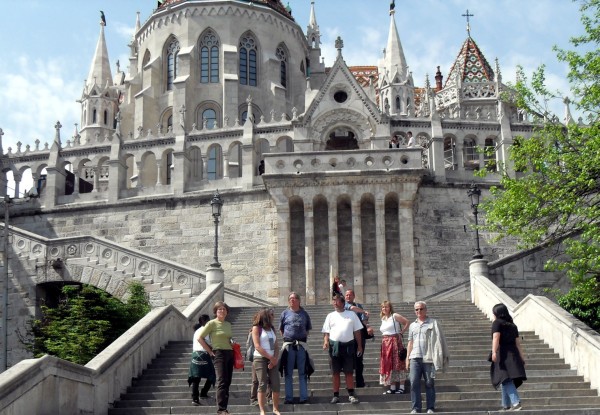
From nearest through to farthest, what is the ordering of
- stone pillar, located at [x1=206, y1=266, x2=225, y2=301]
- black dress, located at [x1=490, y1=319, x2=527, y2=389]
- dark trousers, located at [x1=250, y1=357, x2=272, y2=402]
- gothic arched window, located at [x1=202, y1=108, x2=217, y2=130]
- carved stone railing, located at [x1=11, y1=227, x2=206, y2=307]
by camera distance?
black dress, located at [x1=490, y1=319, x2=527, y2=389] < dark trousers, located at [x1=250, y1=357, x2=272, y2=402] < stone pillar, located at [x1=206, y1=266, x2=225, y2=301] < carved stone railing, located at [x1=11, y1=227, x2=206, y2=307] < gothic arched window, located at [x1=202, y1=108, x2=217, y2=130]

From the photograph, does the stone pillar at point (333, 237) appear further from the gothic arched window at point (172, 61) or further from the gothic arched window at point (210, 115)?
the gothic arched window at point (172, 61)

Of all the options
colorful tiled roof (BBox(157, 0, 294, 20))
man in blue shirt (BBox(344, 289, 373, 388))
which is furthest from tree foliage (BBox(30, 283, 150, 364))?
colorful tiled roof (BBox(157, 0, 294, 20))

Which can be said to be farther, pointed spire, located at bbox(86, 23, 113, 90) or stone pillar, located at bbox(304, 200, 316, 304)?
pointed spire, located at bbox(86, 23, 113, 90)

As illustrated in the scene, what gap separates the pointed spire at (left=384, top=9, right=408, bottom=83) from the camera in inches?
1651

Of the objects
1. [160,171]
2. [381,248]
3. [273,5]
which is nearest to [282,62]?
[273,5]

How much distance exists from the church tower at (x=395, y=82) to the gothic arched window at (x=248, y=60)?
18.9ft

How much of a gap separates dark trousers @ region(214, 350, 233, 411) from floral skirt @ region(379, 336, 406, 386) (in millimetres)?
2280

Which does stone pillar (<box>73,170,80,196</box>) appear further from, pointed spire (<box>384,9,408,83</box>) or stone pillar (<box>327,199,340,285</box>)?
pointed spire (<box>384,9,408,83</box>)

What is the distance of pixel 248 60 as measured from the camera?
135 ft

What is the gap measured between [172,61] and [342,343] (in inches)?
1199

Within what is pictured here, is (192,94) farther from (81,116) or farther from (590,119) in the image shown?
(590,119)

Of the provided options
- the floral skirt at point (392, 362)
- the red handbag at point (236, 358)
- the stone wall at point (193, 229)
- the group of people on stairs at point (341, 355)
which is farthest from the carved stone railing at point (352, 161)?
the red handbag at point (236, 358)

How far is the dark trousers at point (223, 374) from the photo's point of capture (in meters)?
11.7

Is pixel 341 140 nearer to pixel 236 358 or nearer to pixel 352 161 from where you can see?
pixel 352 161
